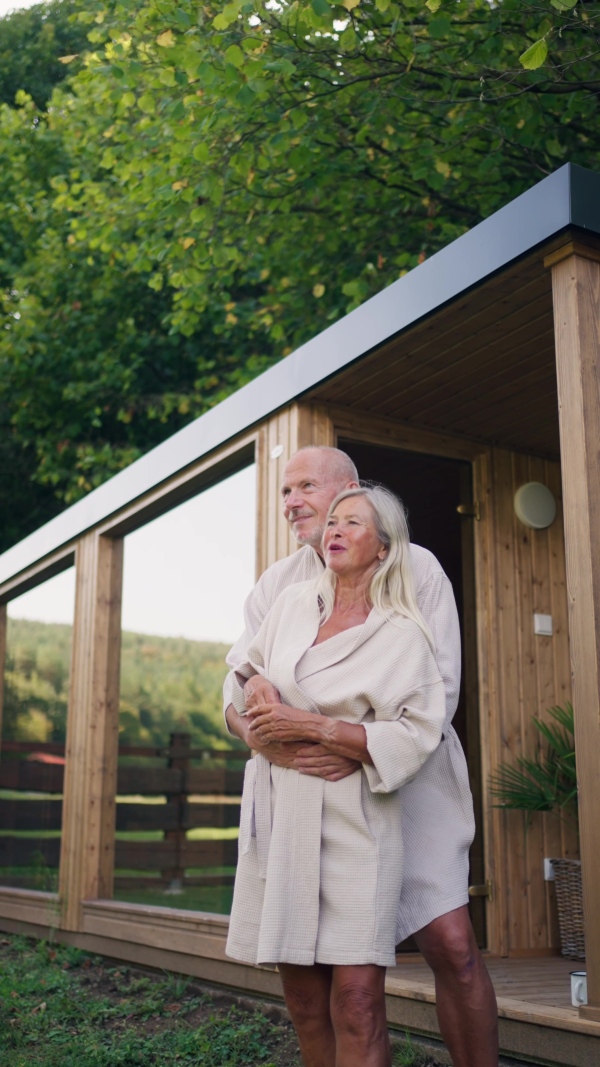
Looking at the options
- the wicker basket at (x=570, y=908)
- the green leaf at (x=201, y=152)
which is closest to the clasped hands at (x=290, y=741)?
the wicker basket at (x=570, y=908)

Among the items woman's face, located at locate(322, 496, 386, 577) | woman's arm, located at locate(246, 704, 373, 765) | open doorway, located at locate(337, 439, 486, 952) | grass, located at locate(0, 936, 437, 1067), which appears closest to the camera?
woman's arm, located at locate(246, 704, 373, 765)

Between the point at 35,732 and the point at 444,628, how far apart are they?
5632 millimetres

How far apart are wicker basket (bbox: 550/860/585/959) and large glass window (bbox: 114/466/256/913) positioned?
1440 mm

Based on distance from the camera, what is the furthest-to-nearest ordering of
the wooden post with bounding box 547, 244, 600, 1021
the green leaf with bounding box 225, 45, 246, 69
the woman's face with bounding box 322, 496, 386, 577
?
the green leaf with bounding box 225, 45, 246, 69 < the wooden post with bounding box 547, 244, 600, 1021 < the woman's face with bounding box 322, 496, 386, 577

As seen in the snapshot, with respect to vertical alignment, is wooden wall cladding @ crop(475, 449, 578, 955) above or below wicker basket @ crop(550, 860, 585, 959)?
above

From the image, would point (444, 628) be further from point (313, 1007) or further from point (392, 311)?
point (392, 311)

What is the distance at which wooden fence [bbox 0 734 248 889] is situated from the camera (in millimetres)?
5625

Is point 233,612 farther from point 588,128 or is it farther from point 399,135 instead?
point 588,128

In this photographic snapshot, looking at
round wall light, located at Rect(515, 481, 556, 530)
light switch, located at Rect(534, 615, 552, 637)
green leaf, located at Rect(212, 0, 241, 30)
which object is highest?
green leaf, located at Rect(212, 0, 241, 30)

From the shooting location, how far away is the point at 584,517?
9.57 ft

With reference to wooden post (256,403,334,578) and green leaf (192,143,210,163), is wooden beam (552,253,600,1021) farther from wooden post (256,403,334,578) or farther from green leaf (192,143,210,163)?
green leaf (192,143,210,163)

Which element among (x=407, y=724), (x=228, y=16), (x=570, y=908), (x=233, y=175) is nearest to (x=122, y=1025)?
(x=570, y=908)

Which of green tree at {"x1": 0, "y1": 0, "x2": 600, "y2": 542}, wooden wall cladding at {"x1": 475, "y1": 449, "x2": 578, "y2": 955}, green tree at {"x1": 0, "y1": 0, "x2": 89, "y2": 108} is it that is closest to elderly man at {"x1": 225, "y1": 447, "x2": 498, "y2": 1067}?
wooden wall cladding at {"x1": 475, "y1": 449, "x2": 578, "y2": 955}

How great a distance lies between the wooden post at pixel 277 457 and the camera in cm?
446
